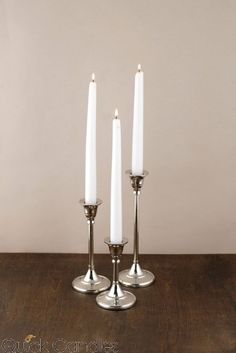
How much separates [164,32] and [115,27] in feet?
0.39

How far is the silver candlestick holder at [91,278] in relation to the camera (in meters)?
1.30

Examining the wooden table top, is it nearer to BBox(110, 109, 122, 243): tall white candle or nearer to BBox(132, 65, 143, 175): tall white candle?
BBox(110, 109, 122, 243): tall white candle

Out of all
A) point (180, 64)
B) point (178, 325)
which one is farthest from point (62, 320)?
point (180, 64)

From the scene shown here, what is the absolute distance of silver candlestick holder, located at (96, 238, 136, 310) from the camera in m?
1.22

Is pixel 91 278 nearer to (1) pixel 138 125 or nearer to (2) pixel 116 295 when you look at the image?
(2) pixel 116 295

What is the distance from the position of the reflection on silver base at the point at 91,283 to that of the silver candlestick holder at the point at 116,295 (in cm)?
4

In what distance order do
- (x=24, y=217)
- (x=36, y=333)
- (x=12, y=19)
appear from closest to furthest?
(x=36, y=333)
(x=12, y=19)
(x=24, y=217)

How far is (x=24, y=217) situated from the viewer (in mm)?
1578

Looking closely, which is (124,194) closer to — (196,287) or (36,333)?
(196,287)

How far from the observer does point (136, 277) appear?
1364 mm

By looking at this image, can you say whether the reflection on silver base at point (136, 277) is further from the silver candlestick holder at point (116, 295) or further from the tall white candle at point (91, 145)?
the tall white candle at point (91, 145)

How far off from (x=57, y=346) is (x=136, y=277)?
33 cm

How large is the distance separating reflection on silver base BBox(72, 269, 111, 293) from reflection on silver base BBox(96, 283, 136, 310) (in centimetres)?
4

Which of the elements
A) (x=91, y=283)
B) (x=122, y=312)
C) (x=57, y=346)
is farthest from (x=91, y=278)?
(x=57, y=346)
